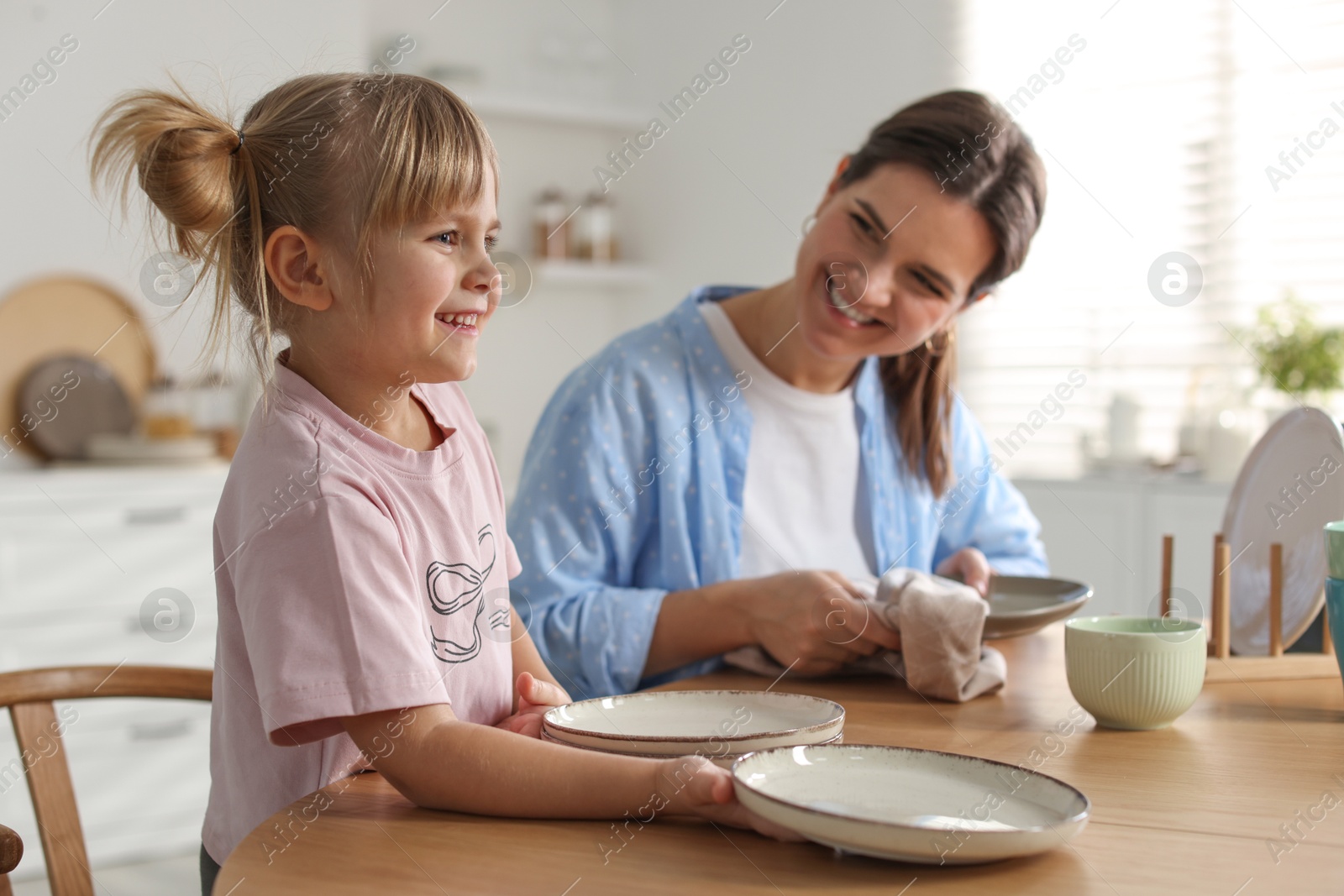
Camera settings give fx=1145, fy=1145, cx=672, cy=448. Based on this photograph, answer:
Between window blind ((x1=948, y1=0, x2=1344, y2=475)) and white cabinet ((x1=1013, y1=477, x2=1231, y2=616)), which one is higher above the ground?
window blind ((x1=948, y1=0, x2=1344, y2=475))

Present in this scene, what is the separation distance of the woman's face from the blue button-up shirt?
5.9 inches

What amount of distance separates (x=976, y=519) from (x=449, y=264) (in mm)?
1025

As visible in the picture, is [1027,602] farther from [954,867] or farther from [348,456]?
[348,456]

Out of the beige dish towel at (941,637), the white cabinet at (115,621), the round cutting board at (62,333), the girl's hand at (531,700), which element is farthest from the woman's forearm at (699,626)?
the round cutting board at (62,333)

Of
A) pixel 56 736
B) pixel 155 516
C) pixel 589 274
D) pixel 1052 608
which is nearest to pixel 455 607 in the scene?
pixel 56 736

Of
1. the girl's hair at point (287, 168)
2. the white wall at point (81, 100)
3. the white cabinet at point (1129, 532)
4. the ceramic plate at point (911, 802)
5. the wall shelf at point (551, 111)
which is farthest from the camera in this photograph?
the wall shelf at point (551, 111)

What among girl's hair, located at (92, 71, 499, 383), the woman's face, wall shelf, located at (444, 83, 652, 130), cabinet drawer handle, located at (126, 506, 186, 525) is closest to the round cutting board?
cabinet drawer handle, located at (126, 506, 186, 525)

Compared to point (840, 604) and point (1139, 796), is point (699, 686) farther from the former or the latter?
point (1139, 796)

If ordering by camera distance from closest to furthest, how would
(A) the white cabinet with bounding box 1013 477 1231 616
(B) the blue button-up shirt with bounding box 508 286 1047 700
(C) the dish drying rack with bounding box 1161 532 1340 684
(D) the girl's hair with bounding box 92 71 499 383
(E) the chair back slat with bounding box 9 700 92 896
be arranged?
(D) the girl's hair with bounding box 92 71 499 383
(E) the chair back slat with bounding box 9 700 92 896
(C) the dish drying rack with bounding box 1161 532 1340 684
(B) the blue button-up shirt with bounding box 508 286 1047 700
(A) the white cabinet with bounding box 1013 477 1231 616

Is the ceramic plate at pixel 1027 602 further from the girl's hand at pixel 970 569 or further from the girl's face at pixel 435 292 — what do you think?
the girl's face at pixel 435 292

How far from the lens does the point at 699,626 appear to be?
4.09 feet

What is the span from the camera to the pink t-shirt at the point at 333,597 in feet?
2.42

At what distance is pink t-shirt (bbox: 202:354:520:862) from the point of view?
74 centimetres

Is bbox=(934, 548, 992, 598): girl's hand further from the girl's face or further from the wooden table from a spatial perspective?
the girl's face
